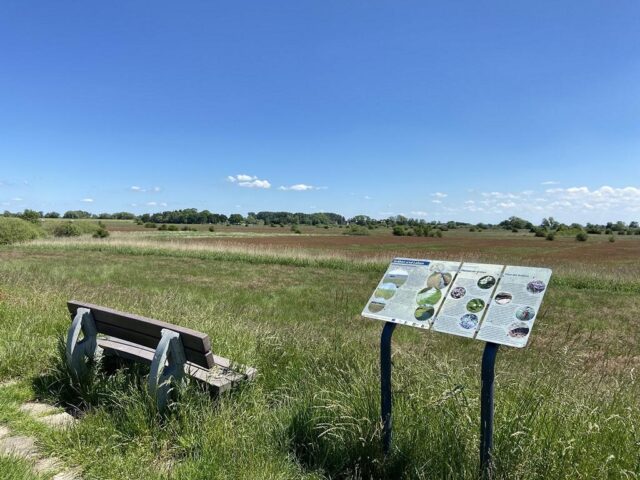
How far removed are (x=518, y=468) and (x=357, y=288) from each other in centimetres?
1356

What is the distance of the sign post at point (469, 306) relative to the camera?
2260 mm

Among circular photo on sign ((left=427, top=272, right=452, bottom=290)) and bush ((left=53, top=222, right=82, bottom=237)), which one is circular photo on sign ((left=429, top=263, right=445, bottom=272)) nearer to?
circular photo on sign ((left=427, top=272, right=452, bottom=290))

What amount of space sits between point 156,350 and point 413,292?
1855mm

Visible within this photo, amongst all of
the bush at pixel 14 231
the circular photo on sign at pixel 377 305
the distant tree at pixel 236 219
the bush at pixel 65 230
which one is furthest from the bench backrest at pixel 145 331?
the distant tree at pixel 236 219

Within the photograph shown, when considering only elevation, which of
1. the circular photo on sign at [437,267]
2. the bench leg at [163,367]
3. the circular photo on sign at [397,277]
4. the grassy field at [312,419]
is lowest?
the grassy field at [312,419]

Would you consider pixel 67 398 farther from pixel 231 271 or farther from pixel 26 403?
pixel 231 271

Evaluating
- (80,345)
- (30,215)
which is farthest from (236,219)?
(80,345)

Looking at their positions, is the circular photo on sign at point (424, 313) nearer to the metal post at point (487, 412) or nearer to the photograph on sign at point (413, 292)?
the photograph on sign at point (413, 292)

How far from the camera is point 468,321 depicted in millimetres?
2393

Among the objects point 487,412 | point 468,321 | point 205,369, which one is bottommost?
point 205,369

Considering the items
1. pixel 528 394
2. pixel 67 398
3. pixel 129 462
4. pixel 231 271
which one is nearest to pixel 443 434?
pixel 528 394

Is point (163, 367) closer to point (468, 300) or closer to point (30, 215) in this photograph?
point (468, 300)

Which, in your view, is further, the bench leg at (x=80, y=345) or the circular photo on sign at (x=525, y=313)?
the bench leg at (x=80, y=345)

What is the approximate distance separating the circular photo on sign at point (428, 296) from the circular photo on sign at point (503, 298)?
0.35 meters
